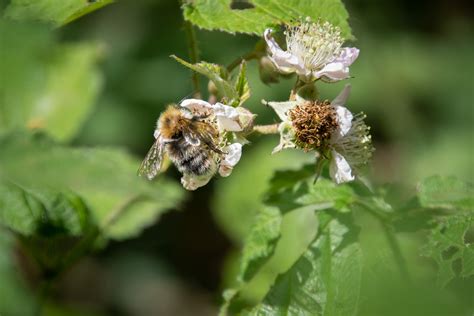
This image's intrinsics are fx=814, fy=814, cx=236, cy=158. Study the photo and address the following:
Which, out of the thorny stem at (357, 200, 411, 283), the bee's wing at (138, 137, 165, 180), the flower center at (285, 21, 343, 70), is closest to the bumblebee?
the bee's wing at (138, 137, 165, 180)

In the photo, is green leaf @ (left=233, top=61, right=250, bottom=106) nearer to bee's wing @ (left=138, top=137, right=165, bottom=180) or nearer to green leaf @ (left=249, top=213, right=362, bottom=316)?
bee's wing @ (left=138, top=137, right=165, bottom=180)

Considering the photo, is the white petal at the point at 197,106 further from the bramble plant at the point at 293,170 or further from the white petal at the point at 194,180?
the white petal at the point at 194,180

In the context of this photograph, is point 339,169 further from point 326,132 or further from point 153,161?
point 153,161

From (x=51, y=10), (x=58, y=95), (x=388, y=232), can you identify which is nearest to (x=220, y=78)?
(x=51, y=10)

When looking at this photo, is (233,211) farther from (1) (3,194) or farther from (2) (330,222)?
(1) (3,194)

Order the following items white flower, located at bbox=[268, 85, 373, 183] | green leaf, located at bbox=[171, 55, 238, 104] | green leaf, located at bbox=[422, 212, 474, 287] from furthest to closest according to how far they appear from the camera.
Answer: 1. white flower, located at bbox=[268, 85, 373, 183]
2. green leaf, located at bbox=[171, 55, 238, 104]
3. green leaf, located at bbox=[422, 212, 474, 287]

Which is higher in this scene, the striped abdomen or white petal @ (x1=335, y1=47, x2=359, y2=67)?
white petal @ (x1=335, y1=47, x2=359, y2=67)

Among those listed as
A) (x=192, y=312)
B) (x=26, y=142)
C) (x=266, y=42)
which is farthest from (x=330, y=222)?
(x=192, y=312)
